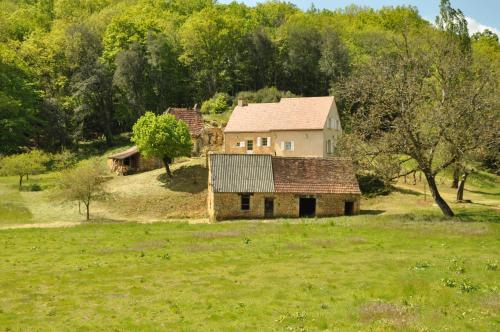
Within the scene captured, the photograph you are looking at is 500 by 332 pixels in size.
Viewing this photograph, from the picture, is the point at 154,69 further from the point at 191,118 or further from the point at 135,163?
the point at 135,163

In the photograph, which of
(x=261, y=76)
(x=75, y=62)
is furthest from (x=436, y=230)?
(x=75, y=62)

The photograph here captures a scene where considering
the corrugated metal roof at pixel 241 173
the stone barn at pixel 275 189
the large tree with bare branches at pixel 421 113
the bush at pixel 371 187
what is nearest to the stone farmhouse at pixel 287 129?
the bush at pixel 371 187

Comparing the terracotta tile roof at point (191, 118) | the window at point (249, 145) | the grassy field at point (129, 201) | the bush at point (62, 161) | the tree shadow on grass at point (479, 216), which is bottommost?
the grassy field at point (129, 201)

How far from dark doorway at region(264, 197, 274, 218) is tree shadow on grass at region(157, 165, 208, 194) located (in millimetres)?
10191

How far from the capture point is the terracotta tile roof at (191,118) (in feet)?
218

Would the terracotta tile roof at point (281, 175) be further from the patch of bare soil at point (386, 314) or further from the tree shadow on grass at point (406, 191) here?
the patch of bare soil at point (386, 314)

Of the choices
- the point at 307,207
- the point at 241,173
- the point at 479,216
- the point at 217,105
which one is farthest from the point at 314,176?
the point at 217,105

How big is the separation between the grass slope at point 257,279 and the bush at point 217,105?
47022 mm

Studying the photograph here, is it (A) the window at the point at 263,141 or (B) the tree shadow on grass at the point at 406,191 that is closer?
(B) the tree shadow on grass at the point at 406,191

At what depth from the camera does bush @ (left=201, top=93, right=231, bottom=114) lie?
268ft

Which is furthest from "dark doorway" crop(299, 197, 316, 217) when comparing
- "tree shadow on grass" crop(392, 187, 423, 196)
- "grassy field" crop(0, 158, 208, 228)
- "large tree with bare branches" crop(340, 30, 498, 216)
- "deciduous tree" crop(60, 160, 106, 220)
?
"deciduous tree" crop(60, 160, 106, 220)

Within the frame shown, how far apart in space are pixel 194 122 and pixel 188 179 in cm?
1298

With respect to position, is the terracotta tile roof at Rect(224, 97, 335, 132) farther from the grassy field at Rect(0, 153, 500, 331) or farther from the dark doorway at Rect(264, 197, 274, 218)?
the grassy field at Rect(0, 153, 500, 331)

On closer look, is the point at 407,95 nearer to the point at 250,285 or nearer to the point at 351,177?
the point at 351,177
